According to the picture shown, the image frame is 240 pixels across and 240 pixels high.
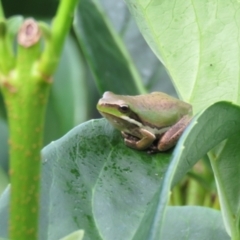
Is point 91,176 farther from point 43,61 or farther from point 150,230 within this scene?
point 43,61

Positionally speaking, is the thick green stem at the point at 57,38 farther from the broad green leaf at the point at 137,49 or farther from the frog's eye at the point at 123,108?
the broad green leaf at the point at 137,49

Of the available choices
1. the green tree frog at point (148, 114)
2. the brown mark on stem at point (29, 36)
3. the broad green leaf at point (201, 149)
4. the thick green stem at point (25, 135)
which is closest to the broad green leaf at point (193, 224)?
the broad green leaf at point (201, 149)

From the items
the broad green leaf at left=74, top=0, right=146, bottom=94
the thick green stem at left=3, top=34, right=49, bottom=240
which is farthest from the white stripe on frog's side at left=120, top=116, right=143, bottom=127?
the thick green stem at left=3, top=34, right=49, bottom=240

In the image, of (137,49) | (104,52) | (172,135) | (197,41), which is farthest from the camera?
(137,49)

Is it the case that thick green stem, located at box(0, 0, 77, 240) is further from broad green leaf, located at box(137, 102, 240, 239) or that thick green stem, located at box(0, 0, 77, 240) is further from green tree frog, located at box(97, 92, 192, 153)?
green tree frog, located at box(97, 92, 192, 153)

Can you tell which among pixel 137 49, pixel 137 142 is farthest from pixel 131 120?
pixel 137 49

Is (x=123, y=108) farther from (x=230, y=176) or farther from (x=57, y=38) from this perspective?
(x=57, y=38)

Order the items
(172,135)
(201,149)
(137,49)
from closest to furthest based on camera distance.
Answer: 1. (201,149)
2. (172,135)
3. (137,49)

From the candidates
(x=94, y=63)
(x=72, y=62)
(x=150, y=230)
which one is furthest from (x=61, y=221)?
(x=72, y=62)
